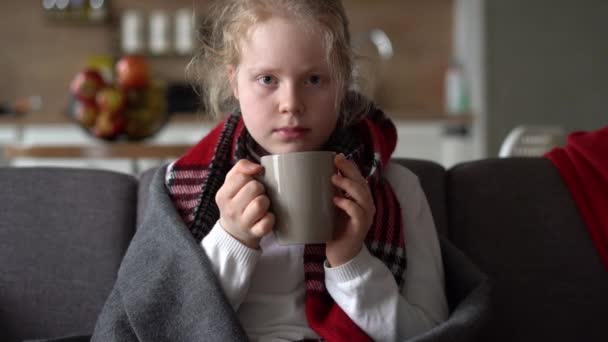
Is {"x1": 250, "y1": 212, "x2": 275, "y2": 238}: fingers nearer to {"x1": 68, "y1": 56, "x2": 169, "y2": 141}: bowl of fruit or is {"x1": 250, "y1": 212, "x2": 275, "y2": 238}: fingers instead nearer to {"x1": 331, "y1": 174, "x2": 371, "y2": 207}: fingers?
{"x1": 331, "y1": 174, "x2": 371, "y2": 207}: fingers

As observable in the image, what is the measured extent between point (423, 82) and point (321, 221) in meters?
3.84

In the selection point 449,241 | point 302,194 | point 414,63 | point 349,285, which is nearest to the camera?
point 302,194

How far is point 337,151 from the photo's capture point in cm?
105

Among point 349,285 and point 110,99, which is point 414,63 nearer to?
point 110,99

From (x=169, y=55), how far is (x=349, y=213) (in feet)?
12.7

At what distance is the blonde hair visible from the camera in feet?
3.08


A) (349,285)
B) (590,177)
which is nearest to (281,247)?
(349,285)

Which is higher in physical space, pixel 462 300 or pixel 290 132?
pixel 290 132

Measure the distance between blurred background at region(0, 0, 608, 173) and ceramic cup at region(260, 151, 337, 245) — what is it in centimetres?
199

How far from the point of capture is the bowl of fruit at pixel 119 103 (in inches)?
81.0

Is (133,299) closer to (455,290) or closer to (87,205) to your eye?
(87,205)

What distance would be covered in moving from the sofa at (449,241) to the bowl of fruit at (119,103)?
0.88 m

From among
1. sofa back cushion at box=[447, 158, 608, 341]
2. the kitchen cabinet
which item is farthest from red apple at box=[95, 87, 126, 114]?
the kitchen cabinet

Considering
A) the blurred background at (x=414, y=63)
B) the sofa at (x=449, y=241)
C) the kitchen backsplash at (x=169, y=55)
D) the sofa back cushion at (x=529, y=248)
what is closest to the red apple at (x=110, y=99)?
the blurred background at (x=414, y=63)
